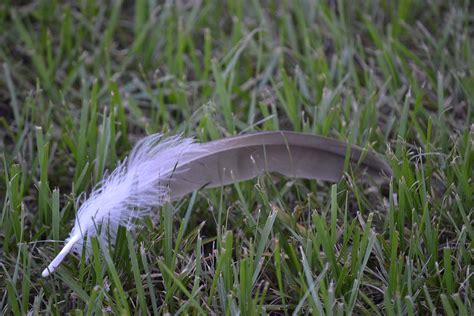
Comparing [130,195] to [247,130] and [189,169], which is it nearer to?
[189,169]

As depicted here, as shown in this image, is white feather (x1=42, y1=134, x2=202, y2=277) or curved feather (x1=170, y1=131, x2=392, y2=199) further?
curved feather (x1=170, y1=131, x2=392, y2=199)

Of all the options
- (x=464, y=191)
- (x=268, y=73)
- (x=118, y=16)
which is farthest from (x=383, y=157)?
(x=118, y=16)

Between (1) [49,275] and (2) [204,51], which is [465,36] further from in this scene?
(1) [49,275]

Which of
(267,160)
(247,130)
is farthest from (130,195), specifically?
(247,130)

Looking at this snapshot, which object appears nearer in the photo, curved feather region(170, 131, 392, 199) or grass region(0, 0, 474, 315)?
grass region(0, 0, 474, 315)

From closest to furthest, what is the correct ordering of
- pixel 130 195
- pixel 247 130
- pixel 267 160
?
pixel 130 195 → pixel 267 160 → pixel 247 130
